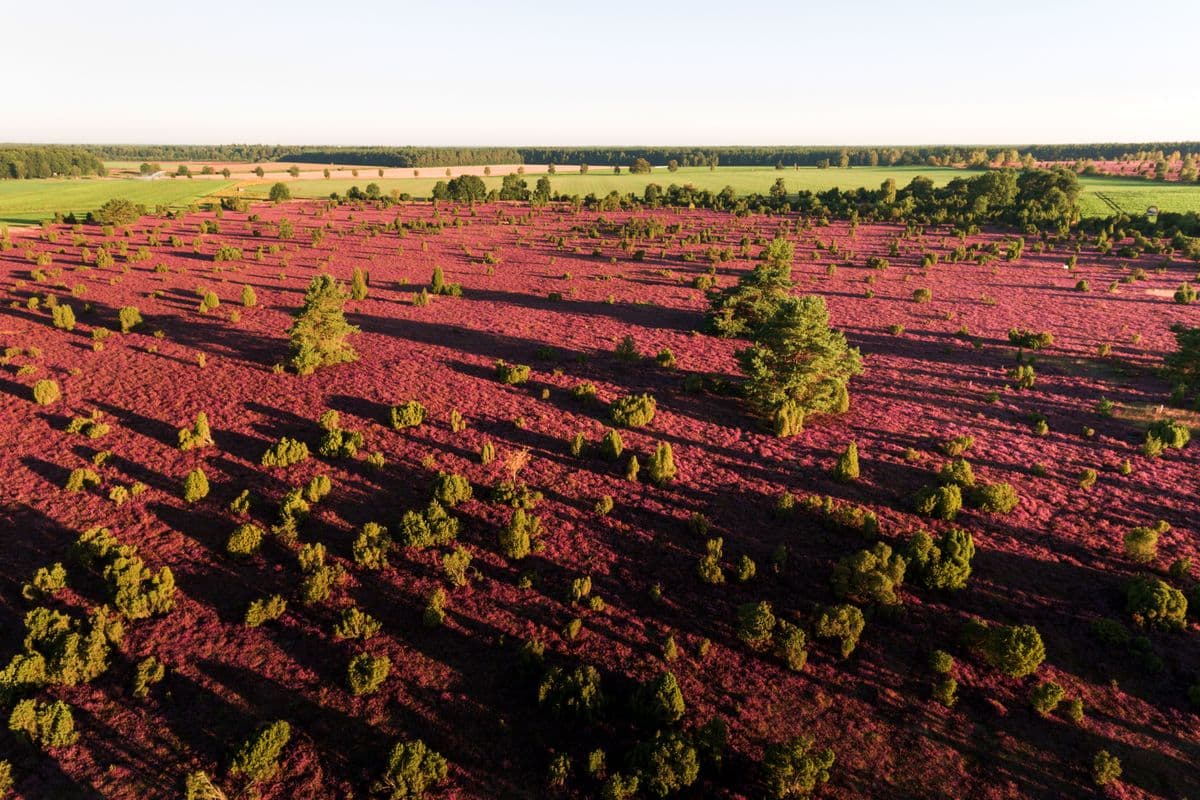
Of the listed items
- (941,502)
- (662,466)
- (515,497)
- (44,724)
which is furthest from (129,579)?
(941,502)

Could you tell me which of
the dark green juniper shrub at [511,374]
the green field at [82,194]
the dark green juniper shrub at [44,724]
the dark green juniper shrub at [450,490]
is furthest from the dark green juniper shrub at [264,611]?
the green field at [82,194]

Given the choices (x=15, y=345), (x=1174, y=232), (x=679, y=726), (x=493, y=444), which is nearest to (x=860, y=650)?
(x=679, y=726)

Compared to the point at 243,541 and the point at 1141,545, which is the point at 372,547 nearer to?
the point at 243,541

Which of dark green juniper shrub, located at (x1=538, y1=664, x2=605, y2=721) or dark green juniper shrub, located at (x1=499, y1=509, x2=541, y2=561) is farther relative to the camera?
dark green juniper shrub, located at (x1=499, y1=509, x2=541, y2=561)

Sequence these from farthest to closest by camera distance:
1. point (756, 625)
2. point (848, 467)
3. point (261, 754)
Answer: point (848, 467) → point (756, 625) → point (261, 754)

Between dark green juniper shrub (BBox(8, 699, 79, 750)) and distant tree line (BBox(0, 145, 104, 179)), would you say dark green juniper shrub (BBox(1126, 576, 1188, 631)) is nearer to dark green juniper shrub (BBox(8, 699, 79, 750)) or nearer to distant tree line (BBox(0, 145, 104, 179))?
dark green juniper shrub (BBox(8, 699, 79, 750))

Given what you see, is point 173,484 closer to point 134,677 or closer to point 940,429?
point 134,677

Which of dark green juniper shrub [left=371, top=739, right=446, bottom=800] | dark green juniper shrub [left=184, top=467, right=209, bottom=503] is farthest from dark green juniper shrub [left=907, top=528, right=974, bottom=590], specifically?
dark green juniper shrub [left=184, top=467, right=209, bottom=503]
